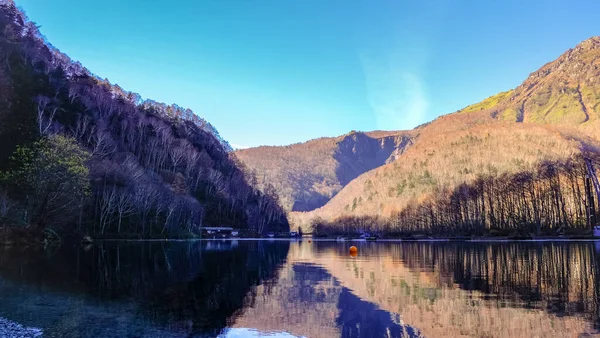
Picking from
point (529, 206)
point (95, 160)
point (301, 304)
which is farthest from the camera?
point (529, 206)

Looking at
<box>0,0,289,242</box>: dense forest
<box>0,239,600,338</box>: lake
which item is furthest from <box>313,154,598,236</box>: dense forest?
<box>0,239,600,338</box>: lake

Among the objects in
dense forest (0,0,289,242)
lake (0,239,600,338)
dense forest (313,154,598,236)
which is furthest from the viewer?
dense forest (313,154,598,236)

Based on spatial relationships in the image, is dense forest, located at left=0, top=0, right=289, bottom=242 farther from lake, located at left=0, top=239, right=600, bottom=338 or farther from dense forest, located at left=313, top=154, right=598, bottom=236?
dense forest, located at left=313, top=154, right=598, bottom=236

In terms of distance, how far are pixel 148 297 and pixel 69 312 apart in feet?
12.9

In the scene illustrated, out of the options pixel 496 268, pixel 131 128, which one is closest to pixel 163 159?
pixel 131 128

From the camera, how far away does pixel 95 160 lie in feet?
301

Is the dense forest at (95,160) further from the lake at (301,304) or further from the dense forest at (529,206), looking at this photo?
the dense forest at (529,206)

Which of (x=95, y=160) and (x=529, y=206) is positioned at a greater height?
(x=95, y=160)

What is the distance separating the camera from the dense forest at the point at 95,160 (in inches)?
2228

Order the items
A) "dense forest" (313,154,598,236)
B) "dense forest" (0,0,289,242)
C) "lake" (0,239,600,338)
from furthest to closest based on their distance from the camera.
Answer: "dense forest" (313,154,598,236), "dense forest" (0,0,289,242), "lake" (0,239,600,338)

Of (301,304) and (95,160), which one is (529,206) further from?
(301,304)

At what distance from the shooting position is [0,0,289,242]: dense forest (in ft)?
186

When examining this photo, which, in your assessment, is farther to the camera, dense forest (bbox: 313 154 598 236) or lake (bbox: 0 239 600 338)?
dense forest (bbox: 313 154 598 236)

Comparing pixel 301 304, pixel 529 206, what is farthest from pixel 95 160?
pixel 529 206
